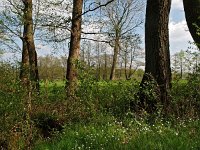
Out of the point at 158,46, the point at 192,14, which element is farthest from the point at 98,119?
the point at 192,14

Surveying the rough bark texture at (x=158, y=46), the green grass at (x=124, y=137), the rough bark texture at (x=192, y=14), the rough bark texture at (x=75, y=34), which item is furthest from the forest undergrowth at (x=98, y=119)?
the rough bark texture at (x=75, y=34)

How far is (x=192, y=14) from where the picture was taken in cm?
1253

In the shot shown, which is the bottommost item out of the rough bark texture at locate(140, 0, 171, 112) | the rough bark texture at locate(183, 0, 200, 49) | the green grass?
the green grass

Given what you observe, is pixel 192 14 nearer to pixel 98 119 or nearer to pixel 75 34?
pixel 98 119

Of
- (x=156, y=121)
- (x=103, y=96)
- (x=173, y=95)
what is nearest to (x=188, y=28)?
(x=173, y=95)

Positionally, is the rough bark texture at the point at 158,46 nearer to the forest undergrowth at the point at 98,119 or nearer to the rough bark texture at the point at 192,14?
the forest undergrowth at the point at 98,119

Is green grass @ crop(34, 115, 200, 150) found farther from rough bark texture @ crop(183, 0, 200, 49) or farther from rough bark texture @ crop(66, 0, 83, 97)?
rough bark texture @ crop(66, 0, 83, 97)

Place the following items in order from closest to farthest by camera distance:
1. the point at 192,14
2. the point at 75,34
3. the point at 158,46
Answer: the point at 158,46
the point at 192,14
the point at 75,34

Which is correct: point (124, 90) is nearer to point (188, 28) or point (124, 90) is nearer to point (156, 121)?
point (156, 121)

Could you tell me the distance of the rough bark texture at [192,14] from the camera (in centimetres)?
1238

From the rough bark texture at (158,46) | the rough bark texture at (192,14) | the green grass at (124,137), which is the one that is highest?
the rough bark texture at (192,14)

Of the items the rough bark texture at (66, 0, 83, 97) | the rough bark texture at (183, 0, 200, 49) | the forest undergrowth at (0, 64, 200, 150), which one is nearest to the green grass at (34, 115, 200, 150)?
the forest undergrowth at (0, 64, 200, 150)

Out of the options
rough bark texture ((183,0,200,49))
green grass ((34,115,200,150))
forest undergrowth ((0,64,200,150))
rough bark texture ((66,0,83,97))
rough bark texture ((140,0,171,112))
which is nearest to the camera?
green grass ((34,115,200,150))

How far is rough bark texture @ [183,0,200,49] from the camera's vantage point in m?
12.4
